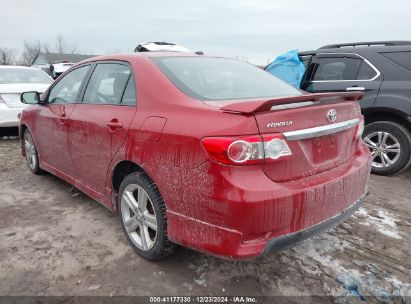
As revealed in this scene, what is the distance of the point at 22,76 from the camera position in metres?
7.59

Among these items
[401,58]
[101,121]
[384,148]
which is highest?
[401,58]

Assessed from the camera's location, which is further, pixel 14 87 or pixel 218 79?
pixel 14 87

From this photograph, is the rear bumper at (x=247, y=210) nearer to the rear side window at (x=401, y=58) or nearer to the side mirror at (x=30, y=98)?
the side mirror at (x=30, y=98)

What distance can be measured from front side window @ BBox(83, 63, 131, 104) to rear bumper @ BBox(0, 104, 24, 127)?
4169 millimetres

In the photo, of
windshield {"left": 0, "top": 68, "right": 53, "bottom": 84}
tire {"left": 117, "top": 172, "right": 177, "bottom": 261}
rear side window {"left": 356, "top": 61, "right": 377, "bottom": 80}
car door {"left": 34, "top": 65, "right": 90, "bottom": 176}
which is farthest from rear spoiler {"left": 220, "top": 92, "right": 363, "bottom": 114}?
windshield {"left": 0, "top": 68, "right": 53, "bottom": 84}

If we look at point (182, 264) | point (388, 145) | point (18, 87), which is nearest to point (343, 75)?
point (388, 145)

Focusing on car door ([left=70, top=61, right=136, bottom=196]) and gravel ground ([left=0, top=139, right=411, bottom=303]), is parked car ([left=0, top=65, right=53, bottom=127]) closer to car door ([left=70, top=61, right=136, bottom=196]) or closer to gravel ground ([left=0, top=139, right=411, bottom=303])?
gravel ground ([left=0, top=139, right=411, bottom=303])

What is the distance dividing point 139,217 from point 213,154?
105 centimetres

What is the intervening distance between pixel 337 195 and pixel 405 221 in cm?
163

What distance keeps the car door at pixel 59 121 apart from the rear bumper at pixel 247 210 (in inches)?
69.9

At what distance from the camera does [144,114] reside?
100.0 inches

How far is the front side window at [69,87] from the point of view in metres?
3.56

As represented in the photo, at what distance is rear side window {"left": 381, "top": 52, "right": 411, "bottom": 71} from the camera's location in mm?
4777

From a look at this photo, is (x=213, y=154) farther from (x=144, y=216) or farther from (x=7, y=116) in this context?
(x=7, y=116)
